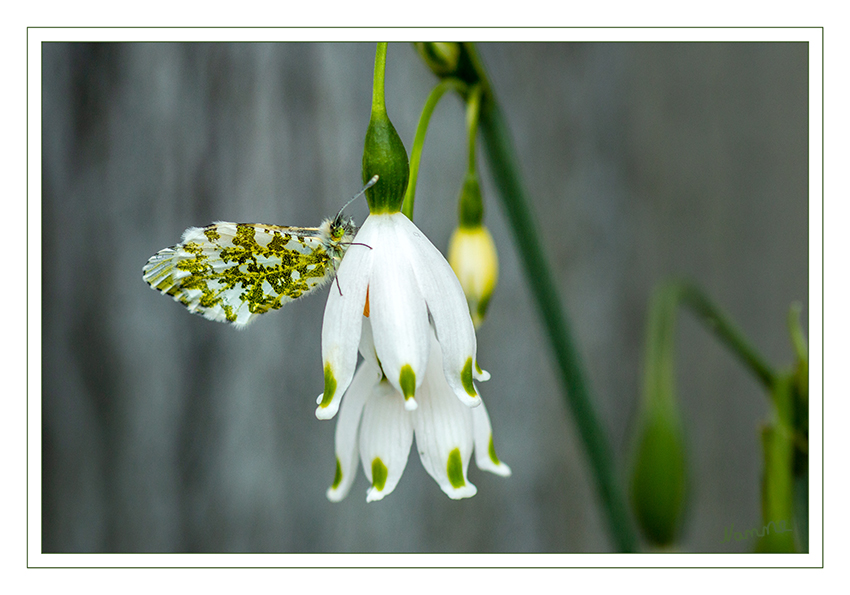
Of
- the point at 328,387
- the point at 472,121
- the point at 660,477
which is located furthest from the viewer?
Answer: the point at 660,477

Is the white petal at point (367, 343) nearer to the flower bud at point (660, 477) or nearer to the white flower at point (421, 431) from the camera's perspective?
the white flower at point (421, 431)

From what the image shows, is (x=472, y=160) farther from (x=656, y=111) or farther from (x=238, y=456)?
(x=656, y=111)

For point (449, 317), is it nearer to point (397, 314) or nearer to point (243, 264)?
point (397, 314)

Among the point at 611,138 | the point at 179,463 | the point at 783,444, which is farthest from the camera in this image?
the point at 611,138

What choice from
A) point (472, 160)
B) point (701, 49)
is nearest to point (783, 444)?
point (472, 160)

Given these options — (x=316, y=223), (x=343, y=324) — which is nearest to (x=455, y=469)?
(x=343, y=324)

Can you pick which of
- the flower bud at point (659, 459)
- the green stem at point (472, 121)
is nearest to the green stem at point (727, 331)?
the flower bud at point (659, 459)

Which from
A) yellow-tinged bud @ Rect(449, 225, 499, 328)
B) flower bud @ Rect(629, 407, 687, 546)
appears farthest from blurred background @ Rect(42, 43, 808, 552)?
yellow-tinged bud @ Rect(449, 225, 499, 328)
